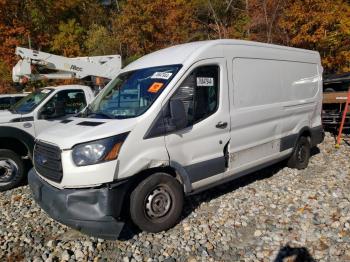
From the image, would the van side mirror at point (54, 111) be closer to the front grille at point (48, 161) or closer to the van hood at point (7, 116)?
the van hood at point (7, 116)

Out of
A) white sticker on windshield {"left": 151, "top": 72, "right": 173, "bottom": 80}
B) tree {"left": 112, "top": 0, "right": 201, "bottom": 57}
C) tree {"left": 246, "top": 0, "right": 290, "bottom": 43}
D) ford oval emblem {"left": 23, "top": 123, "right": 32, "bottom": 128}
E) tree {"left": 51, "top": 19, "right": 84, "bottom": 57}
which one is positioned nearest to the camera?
white sticker on windshield {"left": 151, "top": 72, "right": 173, "bottom": 80}

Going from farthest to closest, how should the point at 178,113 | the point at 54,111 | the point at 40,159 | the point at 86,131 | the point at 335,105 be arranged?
1. the point at 335,105
2. the point at 54,111
3. the point at 40,159
4. the point at 178,113
5. the point at 86,131

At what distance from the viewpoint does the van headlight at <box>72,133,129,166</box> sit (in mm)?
3904

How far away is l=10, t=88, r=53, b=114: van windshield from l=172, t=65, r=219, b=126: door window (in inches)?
159

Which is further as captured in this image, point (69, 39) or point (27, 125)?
point (69, 39)

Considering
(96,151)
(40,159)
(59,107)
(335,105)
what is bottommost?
(40,159)

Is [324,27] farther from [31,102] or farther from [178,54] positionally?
[31,102]

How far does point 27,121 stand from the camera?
6.93 m

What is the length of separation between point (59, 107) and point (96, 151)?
377 centimetres

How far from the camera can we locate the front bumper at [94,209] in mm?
3896

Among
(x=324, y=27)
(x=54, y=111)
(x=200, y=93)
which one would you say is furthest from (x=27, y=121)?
(x=324, y=27)

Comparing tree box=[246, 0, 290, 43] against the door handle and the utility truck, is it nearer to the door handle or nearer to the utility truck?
the utility truck

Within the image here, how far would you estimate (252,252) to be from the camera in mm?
4074

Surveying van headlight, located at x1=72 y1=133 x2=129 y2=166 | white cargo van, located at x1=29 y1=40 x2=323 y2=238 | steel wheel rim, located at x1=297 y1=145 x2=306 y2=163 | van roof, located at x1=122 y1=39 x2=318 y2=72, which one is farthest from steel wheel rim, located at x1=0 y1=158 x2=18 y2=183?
steel wheel rim, located at x1=297 y1=145 x2=306 y2=163
